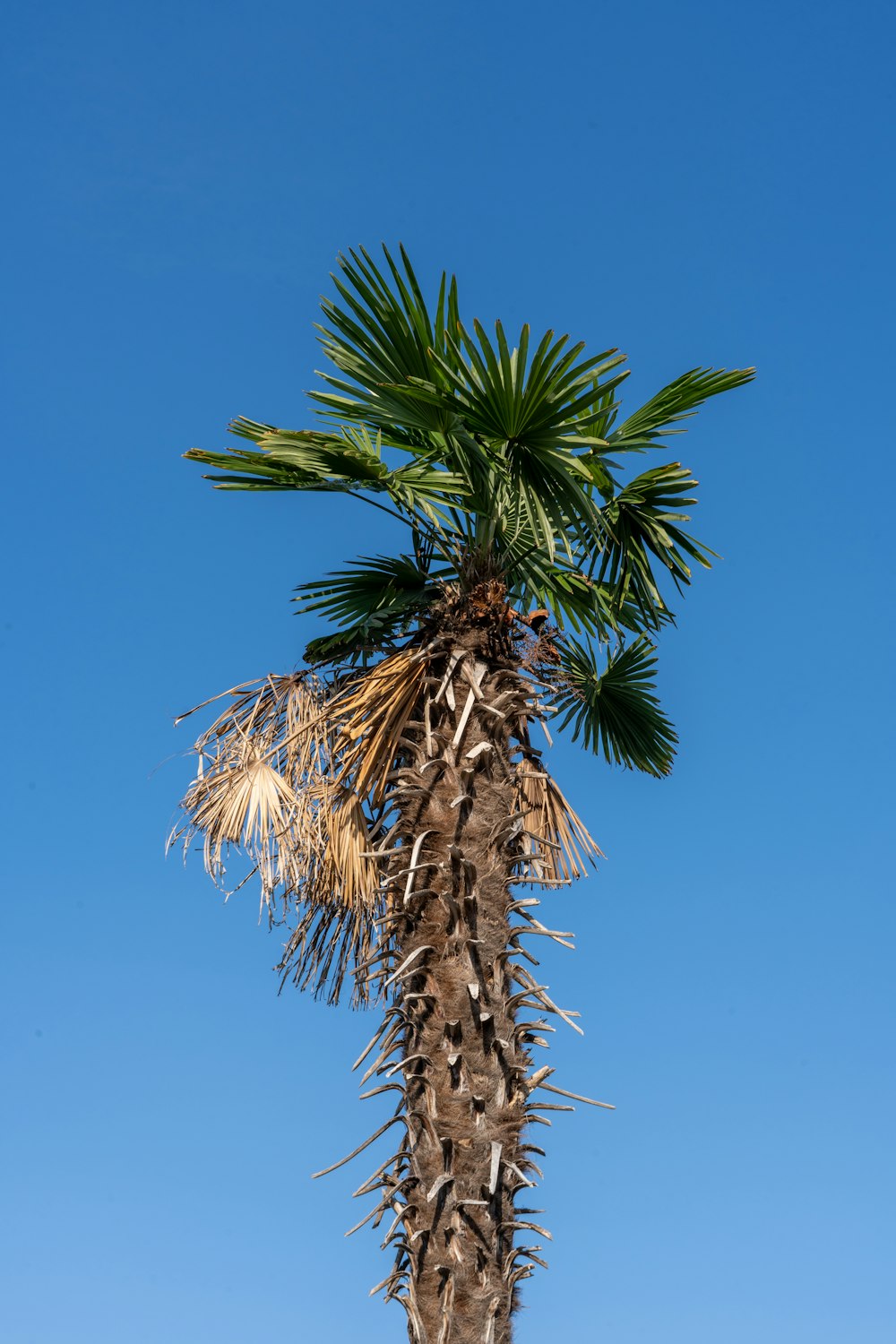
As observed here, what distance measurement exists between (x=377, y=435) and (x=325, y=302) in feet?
2.74

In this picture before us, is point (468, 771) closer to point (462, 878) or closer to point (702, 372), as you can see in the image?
point (462, 878)

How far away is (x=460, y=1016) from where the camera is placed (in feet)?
19.4

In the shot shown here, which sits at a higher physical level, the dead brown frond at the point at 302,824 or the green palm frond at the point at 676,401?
the green palm frond at the point at 676,401

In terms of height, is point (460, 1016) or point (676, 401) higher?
point (676, 401)

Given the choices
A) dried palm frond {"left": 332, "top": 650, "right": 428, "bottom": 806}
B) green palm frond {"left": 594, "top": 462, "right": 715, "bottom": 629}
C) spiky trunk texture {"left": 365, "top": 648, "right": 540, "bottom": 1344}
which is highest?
green palm frond {"left": 594, "top": 462, "right": 715, "bottom": 629}

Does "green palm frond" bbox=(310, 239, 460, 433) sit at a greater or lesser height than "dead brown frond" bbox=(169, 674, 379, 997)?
greater

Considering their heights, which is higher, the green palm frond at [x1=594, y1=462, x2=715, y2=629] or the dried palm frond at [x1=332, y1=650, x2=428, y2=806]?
the green palm frond at [x1=594, y1=462, x2=715, y2=629]

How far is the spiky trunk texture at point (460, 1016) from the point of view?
564cm

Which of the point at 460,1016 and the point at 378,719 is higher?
the point at 378,719

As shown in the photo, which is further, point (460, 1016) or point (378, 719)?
point (378, 719)

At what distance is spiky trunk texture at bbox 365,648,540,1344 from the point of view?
5.64 m

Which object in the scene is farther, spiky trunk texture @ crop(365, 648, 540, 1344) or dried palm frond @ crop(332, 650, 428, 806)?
dried palm frond @ crop(332, 650, 428, 806)

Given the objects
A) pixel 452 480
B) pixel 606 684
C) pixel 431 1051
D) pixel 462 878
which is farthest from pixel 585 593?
pixel 431 1051

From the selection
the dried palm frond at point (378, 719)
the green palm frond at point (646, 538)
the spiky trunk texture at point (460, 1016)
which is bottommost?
the spiky trunk texture at point (460, 1016)
